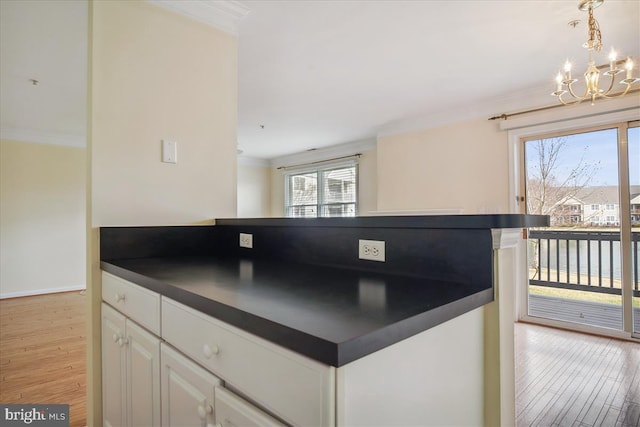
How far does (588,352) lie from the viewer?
2.79 meters

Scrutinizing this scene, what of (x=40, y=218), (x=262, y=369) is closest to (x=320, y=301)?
(x=262, y=369)

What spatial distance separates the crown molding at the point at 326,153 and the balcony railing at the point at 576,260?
2861 mm

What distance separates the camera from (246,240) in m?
1.81

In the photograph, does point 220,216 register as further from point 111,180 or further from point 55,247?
point 55,247

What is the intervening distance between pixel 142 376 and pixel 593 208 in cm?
404

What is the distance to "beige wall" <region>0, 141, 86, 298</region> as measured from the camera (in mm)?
4688

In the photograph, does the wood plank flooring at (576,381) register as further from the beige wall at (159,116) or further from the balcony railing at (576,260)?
the beige wall at (159,116)

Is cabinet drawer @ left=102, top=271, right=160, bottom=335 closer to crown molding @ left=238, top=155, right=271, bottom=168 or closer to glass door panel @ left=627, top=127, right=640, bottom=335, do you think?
glass door panel @ left=627, top=127, right=640, bottom=335

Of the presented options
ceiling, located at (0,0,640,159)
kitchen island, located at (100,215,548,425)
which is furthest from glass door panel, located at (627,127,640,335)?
kitchen island, located at (100,215,548,425)

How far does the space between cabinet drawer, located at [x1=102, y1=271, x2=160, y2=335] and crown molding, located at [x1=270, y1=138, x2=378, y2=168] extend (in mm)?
4760

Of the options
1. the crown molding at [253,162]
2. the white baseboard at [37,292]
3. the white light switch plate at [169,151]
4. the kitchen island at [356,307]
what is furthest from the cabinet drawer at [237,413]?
the crown molding at [253,162]

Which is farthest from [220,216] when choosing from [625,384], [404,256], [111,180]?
[625,384]

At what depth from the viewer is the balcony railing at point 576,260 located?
133 inches

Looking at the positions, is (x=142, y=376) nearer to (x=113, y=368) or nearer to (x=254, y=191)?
(x=113, y=368)
